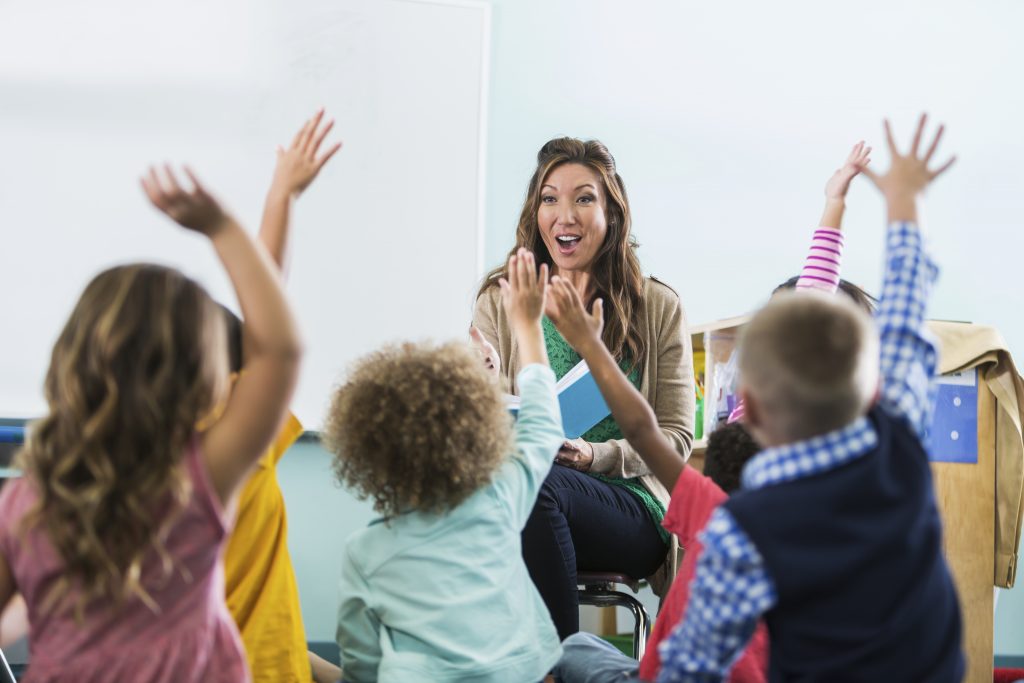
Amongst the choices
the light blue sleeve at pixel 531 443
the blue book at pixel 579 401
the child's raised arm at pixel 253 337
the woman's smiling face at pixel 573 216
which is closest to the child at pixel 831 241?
the blue book at pixel 579 401

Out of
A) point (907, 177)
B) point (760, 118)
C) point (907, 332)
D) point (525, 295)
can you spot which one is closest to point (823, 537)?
point (907, 332)

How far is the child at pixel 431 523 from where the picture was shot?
146 centimetres

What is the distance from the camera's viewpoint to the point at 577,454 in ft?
6.96

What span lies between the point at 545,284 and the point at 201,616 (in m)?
0.74

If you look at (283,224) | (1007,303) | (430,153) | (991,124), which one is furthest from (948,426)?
(283,224)

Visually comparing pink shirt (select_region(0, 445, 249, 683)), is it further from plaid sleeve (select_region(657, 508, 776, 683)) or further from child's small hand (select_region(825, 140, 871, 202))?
child's small hand (select_region(825, 140, 871, 202))

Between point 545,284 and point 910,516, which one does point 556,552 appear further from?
point 910,516

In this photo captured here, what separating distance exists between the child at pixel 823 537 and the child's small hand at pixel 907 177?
0.74 feet

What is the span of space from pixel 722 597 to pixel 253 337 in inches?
22.6

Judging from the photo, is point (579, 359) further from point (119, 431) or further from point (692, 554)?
point (119, 431)

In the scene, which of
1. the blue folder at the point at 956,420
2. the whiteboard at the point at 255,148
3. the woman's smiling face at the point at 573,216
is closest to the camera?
the woman's smiling face at the point at 573,216

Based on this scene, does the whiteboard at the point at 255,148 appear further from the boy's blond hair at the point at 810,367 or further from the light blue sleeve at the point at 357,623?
the boy's blond hair at the point at 810,367

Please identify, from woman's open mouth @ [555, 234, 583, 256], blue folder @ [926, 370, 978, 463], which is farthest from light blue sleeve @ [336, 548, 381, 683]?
blue folder @ [926, 370, 978, 463]

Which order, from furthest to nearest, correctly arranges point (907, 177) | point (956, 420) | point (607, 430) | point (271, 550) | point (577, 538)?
point (956, 420) → point (607, 430) → point (577, 538) → point (271, 550) → point (907, 177)
